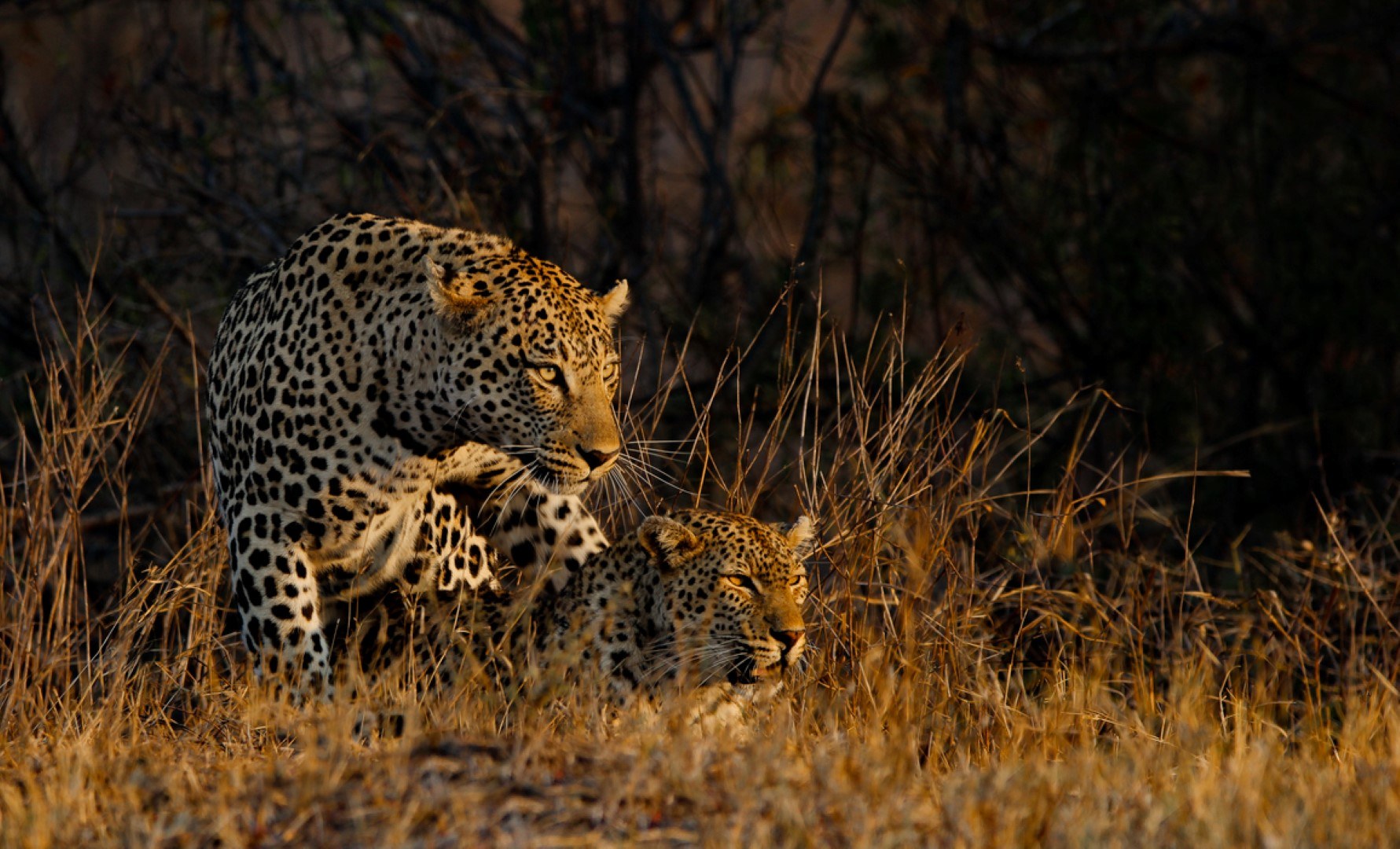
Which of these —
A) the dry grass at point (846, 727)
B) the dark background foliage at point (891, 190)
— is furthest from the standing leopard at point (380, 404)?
the dark background foliage at point (891, 190)

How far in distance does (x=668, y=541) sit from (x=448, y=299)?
39.2 inches

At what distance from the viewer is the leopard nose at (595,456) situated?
17.4ft

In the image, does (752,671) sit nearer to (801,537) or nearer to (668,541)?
(668,541)

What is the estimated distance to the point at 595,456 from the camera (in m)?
5.32

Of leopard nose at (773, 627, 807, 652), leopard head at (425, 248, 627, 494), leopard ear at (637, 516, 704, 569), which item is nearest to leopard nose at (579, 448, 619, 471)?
leopard head at (425, 248, 627, 494)

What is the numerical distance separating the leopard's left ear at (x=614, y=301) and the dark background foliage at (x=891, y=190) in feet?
8.27

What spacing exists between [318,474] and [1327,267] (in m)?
6.99

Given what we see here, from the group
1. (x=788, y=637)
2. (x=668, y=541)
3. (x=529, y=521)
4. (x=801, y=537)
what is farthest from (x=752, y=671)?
(x=529, y=521)

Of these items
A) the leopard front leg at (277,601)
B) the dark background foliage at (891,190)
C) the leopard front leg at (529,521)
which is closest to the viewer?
the leopard front leg at (277,601)

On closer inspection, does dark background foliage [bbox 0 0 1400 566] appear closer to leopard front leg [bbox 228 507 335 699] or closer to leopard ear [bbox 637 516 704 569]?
leopard front leg [bbox 228 507 335 699]


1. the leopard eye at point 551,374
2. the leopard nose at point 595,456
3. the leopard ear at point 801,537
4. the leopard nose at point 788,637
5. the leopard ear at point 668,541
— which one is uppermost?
the leopard eye at point 551,374

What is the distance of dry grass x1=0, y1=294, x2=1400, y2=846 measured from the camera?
11.6 feet

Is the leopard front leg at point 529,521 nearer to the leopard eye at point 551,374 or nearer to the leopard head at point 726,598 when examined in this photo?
the leopard eye at point 551,374

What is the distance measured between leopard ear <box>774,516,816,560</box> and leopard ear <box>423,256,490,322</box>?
1.20m
